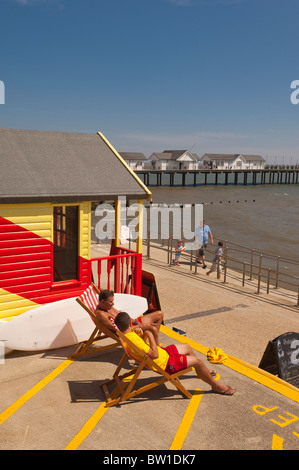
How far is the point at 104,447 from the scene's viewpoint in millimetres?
4430

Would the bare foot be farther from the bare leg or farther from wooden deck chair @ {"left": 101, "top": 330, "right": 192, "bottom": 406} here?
wooden deck chair @ {"left": 101, "top": 330, "right": 192, "bottom": 406}

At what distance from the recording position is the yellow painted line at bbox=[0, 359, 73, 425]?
5059mm

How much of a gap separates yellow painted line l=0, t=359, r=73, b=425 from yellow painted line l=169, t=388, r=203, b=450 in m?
2.01

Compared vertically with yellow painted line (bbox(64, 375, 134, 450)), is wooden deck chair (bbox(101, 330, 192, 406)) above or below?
above

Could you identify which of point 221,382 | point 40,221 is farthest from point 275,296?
point 40,221

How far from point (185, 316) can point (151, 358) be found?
4.40 m

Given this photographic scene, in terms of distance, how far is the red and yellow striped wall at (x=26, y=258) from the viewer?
677 centimetres

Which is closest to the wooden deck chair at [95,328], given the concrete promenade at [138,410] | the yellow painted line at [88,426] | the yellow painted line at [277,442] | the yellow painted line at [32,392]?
the concrete promenade at [138,410]

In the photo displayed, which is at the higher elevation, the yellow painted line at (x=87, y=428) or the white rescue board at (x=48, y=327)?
the white rescue board at (x=48, y=327)

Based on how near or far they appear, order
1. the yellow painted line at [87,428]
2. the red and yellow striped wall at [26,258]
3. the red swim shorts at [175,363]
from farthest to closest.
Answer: the red and yellow striped wall at [26,258], the red swim shorts at [175,363], the yellow painted line at [87,428]

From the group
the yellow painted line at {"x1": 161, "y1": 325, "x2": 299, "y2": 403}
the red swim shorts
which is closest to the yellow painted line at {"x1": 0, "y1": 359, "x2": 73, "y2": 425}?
the red swim shorts

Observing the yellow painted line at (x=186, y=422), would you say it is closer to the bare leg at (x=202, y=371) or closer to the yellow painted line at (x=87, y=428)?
the bare leg at (x=202, y=371)

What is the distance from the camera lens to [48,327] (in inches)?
267

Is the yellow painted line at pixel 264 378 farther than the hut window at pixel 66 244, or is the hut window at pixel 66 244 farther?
the hut window at pixel 66 244
